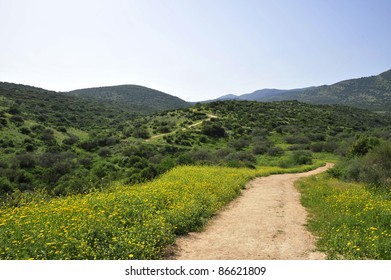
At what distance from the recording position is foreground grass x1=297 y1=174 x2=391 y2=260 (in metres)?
6.45

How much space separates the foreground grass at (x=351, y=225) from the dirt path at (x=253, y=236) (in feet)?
1.33

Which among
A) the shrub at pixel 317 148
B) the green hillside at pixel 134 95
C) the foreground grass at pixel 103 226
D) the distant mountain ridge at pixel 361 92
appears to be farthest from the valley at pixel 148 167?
the distant mountain ridge at pixel 361 92

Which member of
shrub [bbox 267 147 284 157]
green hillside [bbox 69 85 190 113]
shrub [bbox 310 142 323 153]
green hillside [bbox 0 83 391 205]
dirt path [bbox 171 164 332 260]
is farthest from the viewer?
green hillside [bbox 69 85 190 113]

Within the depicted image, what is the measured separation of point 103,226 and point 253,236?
162 inches

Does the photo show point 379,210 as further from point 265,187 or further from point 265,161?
point 265,161

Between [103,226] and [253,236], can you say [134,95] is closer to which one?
[253,236]

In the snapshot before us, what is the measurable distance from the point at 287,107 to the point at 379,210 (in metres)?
81.3

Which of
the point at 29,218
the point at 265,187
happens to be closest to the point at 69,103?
the point at 265,187

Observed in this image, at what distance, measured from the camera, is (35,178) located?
30.2 metres

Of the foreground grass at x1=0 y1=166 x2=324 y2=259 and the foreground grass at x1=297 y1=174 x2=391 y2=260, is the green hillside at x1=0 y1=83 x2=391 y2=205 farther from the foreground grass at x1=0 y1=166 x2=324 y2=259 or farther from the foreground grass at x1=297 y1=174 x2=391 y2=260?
the foreground grass at x1=297 y1=174 x2=391 y2=260

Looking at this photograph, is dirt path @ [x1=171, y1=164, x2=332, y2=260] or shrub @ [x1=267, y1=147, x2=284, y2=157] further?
shrub @ [x1=267, y1=147, x2=284, y2=157]

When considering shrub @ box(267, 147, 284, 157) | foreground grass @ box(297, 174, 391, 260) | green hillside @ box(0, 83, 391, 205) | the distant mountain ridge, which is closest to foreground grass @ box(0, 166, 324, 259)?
foreground grass @ box(297, 174, 391, 260)

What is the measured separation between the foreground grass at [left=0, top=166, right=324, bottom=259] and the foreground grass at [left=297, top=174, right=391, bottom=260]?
373cm

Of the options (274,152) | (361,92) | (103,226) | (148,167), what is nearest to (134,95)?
(274,152)
